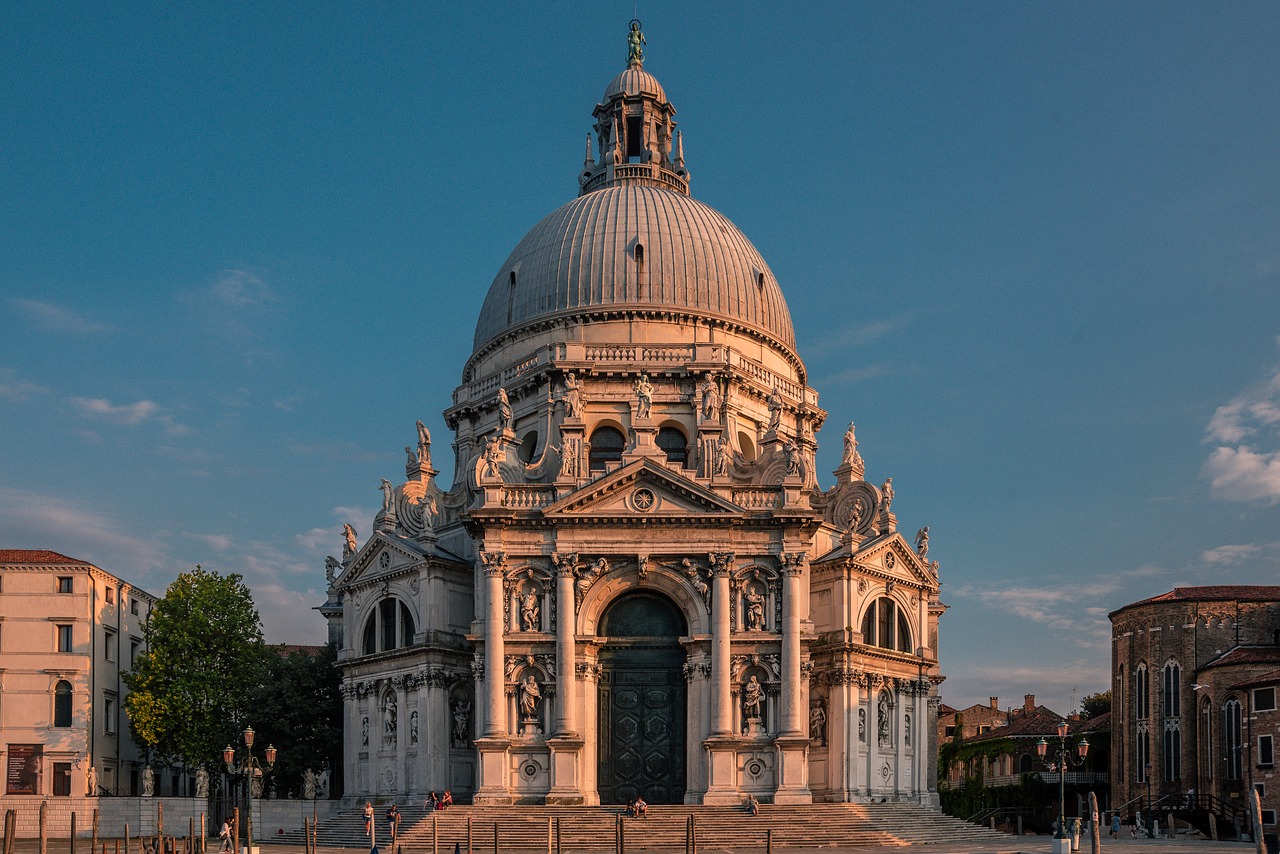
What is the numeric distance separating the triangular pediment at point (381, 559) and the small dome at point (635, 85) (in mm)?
25278

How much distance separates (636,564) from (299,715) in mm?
19060

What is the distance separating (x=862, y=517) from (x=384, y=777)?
22.3m

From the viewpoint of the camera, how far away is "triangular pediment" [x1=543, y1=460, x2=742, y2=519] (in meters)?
49.3

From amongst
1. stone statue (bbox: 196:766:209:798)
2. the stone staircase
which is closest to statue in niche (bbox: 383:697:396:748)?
the stone staircase

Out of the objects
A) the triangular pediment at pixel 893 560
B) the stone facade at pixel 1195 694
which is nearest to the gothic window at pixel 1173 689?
the stone facade at pixel 1195 694

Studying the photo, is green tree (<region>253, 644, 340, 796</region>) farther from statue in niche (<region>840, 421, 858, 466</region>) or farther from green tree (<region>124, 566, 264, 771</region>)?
statue in niche (<region>840, 421, 858, 466</region>)

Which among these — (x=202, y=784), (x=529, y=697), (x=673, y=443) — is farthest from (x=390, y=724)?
(x=673, y=443)

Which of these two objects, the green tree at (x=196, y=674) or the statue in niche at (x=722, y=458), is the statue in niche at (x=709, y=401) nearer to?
the statue in niche at (x=722, y=458)

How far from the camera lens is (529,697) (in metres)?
48.9

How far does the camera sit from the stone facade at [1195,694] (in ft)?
203

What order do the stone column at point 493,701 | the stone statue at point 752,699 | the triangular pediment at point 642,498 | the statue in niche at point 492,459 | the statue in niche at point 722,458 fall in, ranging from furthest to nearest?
1. the statue in niche at point 722,458
2. the statue in niche at point 492,459
3. the triangular pediment at point 642,498
4. the stone statue at point 752,699
5. the stone column at point 493,701

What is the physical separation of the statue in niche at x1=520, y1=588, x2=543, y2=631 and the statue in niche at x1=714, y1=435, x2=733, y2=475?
8.49 m

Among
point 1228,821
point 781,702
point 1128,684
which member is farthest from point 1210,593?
point 781,702

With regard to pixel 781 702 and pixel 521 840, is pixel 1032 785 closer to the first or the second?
pixel 781 702
